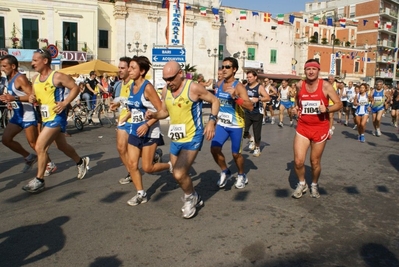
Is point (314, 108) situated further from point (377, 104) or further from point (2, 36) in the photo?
point (2, 36)

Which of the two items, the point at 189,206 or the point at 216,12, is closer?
the point at 189,206

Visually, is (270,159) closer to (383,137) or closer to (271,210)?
(271,210)

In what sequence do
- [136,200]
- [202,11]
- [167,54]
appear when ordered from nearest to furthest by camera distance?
[136,200] → [167,54] → [202,11]

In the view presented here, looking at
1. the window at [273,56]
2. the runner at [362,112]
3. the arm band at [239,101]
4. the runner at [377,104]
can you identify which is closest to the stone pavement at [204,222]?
the arm band at [239,101]

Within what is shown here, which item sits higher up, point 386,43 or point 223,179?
point 386,43

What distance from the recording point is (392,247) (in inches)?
159

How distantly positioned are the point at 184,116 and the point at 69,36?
35.2m

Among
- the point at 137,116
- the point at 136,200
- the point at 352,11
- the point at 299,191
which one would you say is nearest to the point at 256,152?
the point at 299,191

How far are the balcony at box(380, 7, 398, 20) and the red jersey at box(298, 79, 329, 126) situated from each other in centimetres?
7047

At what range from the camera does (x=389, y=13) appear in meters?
68.8

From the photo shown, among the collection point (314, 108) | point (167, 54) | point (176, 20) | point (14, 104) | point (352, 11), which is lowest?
point (14, 104)

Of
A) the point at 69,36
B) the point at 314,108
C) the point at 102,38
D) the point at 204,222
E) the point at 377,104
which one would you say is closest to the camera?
the point at 204,222

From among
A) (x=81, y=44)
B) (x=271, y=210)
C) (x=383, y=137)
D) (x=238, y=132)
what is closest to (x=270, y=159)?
(x=238, y=132)

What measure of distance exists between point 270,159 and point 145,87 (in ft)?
14.4
